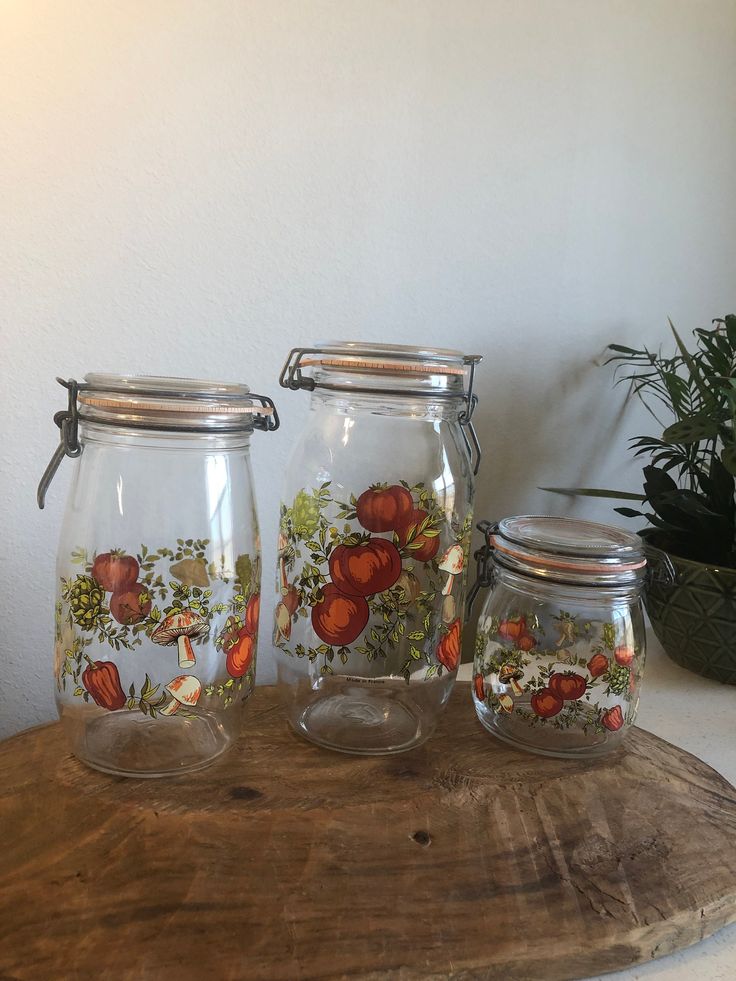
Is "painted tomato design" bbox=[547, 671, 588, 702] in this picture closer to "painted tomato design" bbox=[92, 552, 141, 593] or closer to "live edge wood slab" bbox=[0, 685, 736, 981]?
"live edge wood slab" bbox=[0, 685, 736, 981]

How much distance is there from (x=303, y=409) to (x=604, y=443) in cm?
48

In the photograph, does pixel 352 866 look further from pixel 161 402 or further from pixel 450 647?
pixel 161 402

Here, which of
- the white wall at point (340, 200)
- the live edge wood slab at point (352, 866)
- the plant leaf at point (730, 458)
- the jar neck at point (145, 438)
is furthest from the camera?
the plant leaf at point (730, 458)

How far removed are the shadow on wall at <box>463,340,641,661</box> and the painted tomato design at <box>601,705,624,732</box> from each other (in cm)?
30

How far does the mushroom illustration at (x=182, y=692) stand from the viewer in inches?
21.7

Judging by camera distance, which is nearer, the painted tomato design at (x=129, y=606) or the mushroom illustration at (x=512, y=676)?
the painted tomato design at (x=129, y=606)

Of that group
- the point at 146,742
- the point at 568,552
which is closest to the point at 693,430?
the point at 568,552

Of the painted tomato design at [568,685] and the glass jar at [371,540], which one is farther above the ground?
the glass jar at [371,540]

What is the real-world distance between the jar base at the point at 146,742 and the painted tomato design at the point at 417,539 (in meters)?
0.20

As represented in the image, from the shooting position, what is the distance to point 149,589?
21.0 inches

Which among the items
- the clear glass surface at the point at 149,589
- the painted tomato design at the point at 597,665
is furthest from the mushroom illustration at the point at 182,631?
the painted tomato design at the point at 597,665

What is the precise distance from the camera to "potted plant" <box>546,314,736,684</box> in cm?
82

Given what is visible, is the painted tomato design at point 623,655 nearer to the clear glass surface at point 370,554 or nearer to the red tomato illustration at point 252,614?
the clear glass surface at point 370,554

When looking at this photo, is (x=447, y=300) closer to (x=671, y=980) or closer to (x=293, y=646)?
(x=293, y=646)
